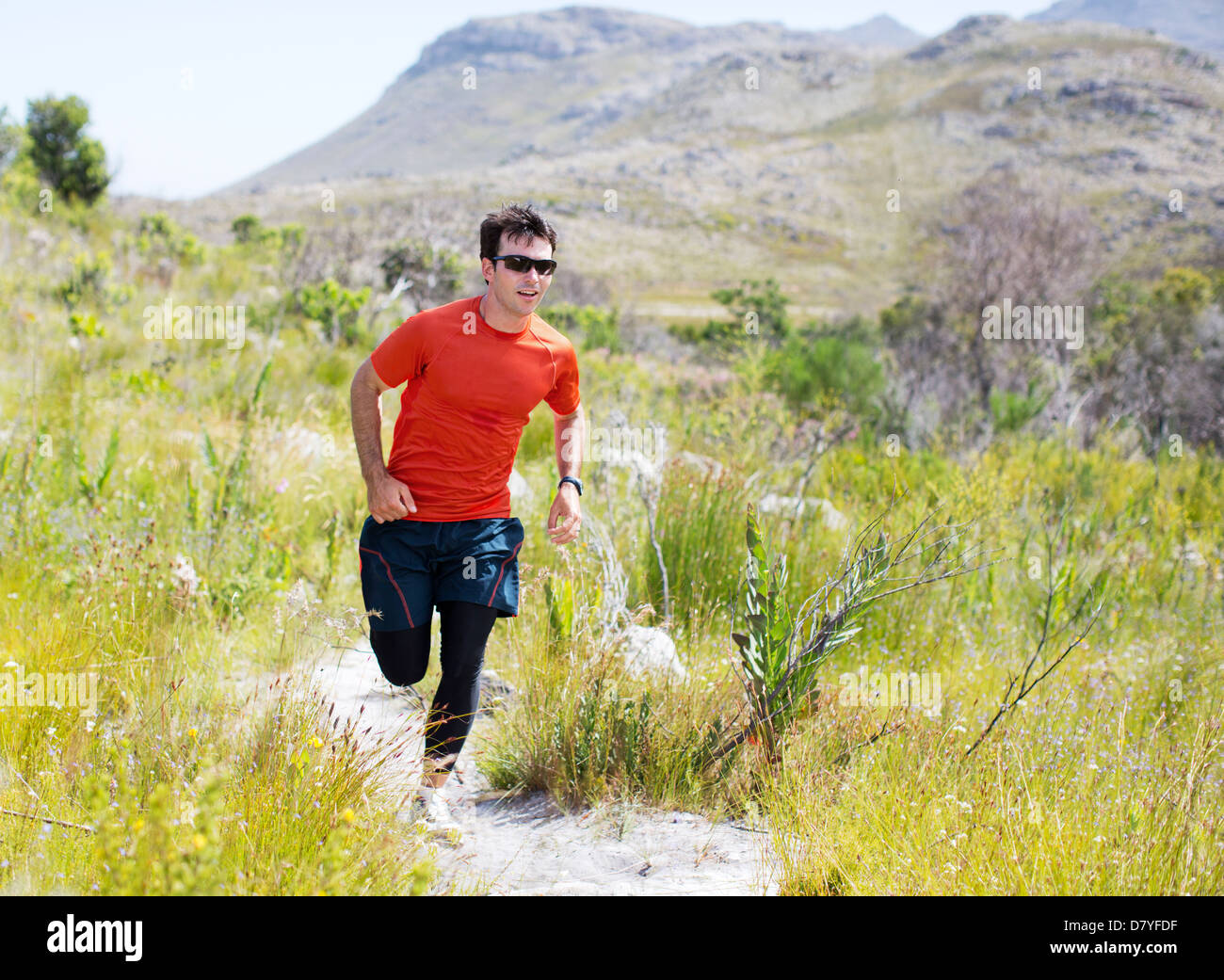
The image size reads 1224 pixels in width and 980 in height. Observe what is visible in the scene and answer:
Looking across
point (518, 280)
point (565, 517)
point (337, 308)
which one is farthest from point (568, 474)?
point (337, 308)

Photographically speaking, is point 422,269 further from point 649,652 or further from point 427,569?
point 427,569

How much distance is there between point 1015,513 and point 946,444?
2916mm

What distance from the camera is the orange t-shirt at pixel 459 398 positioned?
2539 millimetres

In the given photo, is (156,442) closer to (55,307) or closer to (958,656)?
(55,307)

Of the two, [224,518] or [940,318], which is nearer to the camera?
[224,518]

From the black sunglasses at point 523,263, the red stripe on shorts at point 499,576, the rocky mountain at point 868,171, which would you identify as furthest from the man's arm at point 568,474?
the rocky mountain at point 868,171

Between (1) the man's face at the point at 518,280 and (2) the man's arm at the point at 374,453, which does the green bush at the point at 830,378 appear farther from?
(2) the man's arm at the point at 374,453

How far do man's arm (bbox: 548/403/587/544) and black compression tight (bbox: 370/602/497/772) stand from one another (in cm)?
33

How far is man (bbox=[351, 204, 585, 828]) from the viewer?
2.53 meters

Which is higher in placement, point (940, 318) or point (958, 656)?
point (940, 318)

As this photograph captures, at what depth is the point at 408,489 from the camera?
258 centimetres

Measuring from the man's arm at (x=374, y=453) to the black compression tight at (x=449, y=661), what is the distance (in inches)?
13.1

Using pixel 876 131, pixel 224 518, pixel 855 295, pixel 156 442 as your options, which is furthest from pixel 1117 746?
pixel 876 131
